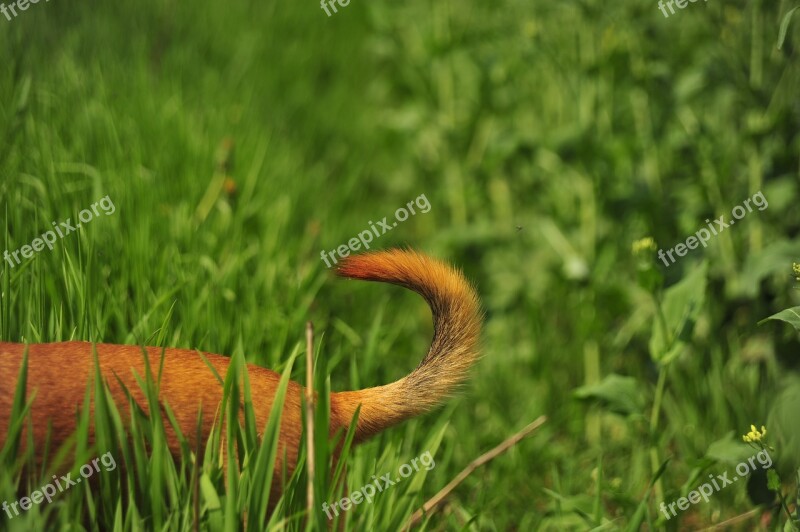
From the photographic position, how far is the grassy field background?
2.20 meters

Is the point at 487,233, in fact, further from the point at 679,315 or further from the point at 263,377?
the point at 263,377

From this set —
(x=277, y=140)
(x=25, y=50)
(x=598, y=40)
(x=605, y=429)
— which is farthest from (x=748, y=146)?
(x=25, y=50)

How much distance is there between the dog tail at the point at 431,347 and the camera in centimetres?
178

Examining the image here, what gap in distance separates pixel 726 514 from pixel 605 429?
60 centimetres

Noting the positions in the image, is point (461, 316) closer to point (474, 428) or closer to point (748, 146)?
point (474, 428)

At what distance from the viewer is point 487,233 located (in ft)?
12.4
